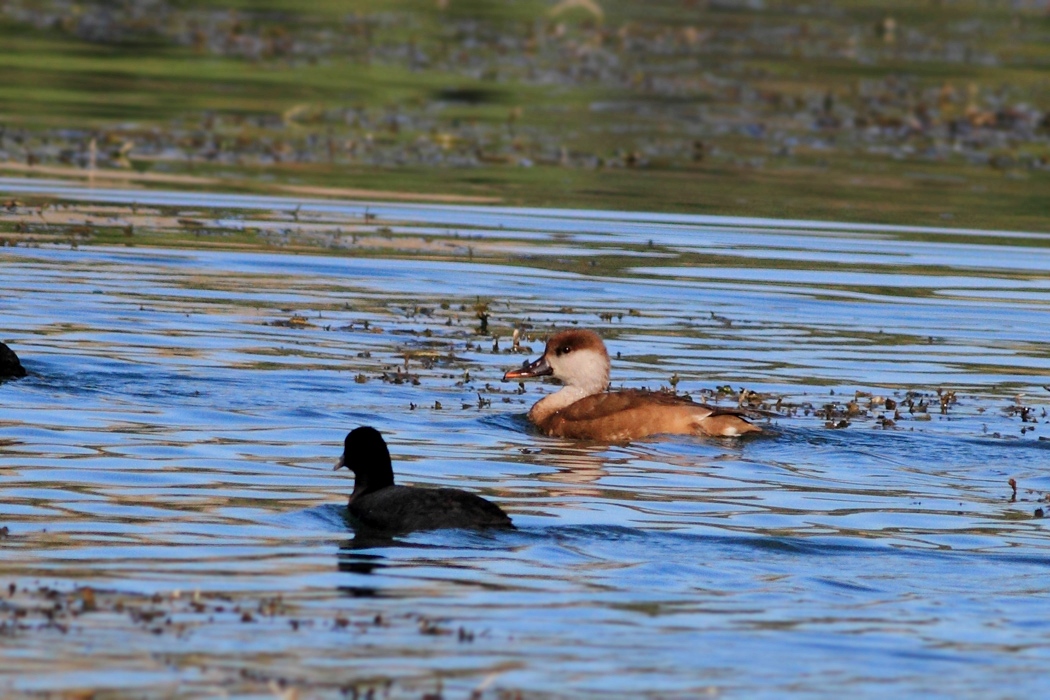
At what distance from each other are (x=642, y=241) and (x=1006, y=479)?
11802 millimetres

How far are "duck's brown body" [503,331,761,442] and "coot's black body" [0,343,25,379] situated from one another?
3856 millimetres

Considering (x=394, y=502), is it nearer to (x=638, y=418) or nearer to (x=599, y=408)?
(x=638, y=418)

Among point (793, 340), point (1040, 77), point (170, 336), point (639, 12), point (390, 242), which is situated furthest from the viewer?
point (639, 12)

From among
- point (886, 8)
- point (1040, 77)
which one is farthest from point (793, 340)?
point (886, 8)

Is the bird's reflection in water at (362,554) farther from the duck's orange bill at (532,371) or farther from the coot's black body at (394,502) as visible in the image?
the duck's orange bill at (532,371)

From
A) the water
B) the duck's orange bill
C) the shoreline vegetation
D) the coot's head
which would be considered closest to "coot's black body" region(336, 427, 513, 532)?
the coot's head

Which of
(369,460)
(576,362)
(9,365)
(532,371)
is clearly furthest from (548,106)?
(369,460)

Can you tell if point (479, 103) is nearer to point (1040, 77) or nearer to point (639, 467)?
point (1040, 77)

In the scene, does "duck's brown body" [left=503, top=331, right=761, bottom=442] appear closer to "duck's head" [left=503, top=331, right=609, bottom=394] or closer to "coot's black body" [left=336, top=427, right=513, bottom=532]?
"duck's head" [left=503, top=331, right=609, bottom=394]

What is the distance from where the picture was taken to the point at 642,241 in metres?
24.6

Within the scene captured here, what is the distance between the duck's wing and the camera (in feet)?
46.3

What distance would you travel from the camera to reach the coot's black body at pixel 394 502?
36.1 ft

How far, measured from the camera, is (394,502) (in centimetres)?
1137

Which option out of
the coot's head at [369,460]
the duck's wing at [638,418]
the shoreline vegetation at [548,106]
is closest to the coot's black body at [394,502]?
the coot's head at [369,460]
